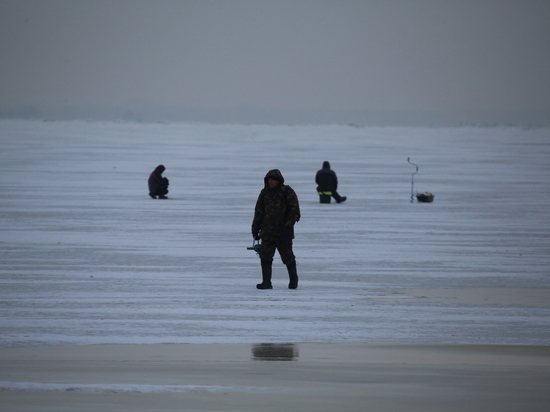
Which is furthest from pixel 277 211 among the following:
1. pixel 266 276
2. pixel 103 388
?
pixel 103 388

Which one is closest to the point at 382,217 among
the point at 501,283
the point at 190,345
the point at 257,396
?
the point at 501,283

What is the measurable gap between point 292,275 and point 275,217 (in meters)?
Result: 0.78

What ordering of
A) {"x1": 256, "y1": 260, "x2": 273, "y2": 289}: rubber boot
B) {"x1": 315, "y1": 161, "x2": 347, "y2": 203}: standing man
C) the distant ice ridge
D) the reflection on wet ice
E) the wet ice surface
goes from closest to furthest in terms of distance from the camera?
the distant ice ridge < the reflection on wet ice < the wet ice surface < {"x1": 256, "y1": 260, "x2": 273, "y2": 289}: rubber boot < {"x1": 315, "y1": 161, "x2": 347, "y2": 203}: standing man

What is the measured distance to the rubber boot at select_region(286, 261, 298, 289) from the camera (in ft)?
40.4

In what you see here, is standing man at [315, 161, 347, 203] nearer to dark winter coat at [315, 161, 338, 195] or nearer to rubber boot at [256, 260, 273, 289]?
dark winter coat at [315, 161, 338, 195]

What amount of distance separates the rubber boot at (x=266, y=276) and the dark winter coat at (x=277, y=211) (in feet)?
1.08

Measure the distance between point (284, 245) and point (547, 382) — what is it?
5.27 metres

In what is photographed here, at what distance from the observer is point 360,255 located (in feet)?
53.0

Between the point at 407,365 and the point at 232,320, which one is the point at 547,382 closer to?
the point at 407,365

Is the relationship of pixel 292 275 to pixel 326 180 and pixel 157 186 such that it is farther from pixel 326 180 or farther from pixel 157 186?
pixel 157 186

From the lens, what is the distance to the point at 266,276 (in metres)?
12.4

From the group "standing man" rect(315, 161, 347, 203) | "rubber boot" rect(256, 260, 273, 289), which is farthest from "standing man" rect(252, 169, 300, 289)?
"standing man" rect(315, 161, 347, 203)

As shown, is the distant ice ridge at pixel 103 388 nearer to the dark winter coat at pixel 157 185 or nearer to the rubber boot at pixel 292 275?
the rubber boot at pixel 292 275

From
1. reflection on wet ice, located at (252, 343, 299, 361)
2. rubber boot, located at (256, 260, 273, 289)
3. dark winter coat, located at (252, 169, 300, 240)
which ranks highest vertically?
dark winter coat, located at (252, 169, 300, 240)
